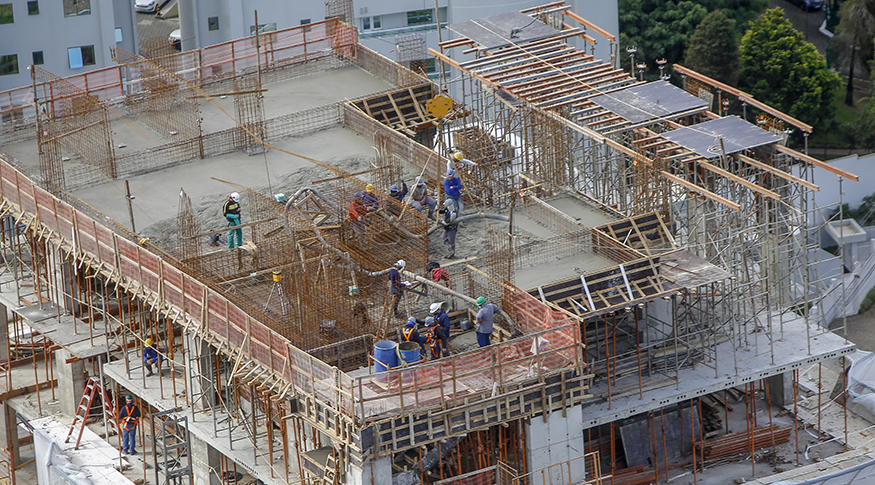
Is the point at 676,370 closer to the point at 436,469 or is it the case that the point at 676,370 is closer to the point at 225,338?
the point at 436,469

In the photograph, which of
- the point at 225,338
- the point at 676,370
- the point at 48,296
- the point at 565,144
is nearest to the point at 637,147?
the point at 565,144

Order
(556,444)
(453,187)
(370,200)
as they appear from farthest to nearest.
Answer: (453,187)
(370,200)
(556,444)

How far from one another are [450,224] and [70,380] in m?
18.0

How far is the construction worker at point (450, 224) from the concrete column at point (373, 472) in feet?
43.3

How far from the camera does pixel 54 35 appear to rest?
352 ft

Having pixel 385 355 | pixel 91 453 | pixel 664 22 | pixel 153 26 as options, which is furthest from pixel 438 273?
pixel 153 26

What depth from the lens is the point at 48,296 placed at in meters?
74.9

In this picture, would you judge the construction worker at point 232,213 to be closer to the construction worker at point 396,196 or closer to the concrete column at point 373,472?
the construction worker at point 396,196

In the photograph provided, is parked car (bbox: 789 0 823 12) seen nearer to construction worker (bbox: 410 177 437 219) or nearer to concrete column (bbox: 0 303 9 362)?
construction worker (bbox: 410 177 437 219)

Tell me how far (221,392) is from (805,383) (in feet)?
91.2

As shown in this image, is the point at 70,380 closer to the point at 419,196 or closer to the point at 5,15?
the point at 419,196

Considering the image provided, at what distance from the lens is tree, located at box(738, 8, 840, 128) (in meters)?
109

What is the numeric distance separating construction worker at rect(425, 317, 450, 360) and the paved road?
246 feet

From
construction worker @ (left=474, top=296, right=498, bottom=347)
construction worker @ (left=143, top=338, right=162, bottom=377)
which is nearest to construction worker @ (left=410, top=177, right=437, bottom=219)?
construction worker @ (left=474, top=296, right=498, bottom=347)
